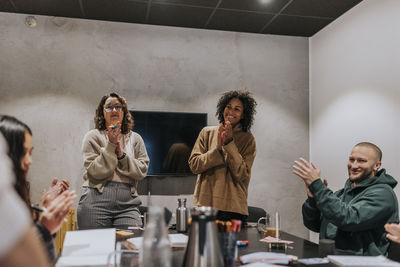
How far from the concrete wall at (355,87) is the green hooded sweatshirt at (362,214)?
1.37 m

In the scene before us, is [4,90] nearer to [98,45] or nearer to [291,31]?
[98,45]

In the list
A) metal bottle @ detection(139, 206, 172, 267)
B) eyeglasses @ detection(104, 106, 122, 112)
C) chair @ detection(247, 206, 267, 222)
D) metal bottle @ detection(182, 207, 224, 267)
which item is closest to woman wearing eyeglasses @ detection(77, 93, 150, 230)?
eyeglasses @ detection(104, 106, 122, 112)

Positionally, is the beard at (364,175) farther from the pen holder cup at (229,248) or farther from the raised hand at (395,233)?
the pen holder cup at (229,248)

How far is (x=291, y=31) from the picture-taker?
14.7 feet

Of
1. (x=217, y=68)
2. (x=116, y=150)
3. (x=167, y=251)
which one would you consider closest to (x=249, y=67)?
(x=217, y=68)

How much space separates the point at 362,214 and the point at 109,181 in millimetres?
1582

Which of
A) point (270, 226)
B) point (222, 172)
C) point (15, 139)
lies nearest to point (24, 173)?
point (15, 139)

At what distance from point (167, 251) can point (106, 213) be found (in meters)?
1.62

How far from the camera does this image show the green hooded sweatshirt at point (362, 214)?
181cm

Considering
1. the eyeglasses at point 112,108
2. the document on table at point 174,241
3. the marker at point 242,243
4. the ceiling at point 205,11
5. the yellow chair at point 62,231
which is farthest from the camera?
the ceiling at point 205,11

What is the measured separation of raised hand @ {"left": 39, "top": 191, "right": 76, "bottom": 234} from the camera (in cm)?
120

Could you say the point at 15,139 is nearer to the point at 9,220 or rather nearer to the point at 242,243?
the point at 9,220

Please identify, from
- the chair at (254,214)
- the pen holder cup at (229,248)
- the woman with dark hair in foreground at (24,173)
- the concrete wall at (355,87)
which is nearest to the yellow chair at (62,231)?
the chair at (254,214)

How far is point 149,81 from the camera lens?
166 inches
